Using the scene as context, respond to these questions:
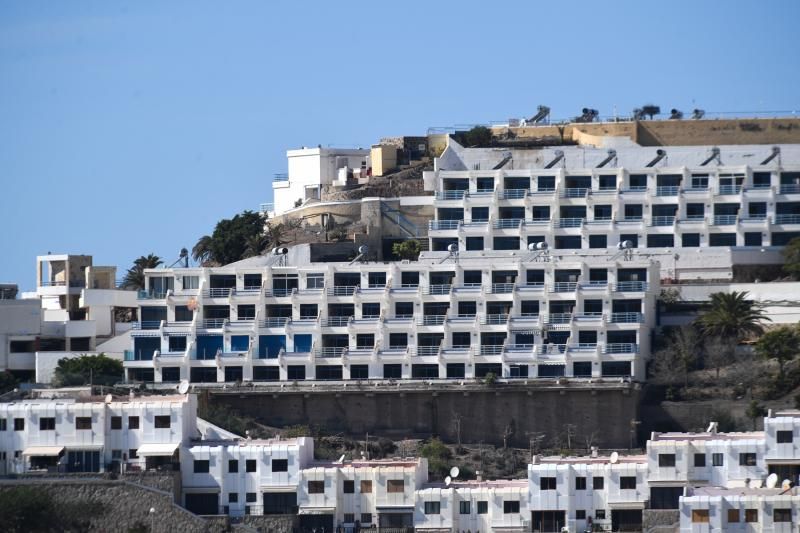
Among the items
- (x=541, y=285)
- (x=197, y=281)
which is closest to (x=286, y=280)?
(x=197, y=281)

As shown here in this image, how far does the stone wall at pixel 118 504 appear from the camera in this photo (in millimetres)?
118000

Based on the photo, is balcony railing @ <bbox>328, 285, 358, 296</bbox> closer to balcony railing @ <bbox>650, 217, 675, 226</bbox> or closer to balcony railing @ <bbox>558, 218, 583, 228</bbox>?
balcony railing @ <bbox>558, 218, 583, 228</bbox>

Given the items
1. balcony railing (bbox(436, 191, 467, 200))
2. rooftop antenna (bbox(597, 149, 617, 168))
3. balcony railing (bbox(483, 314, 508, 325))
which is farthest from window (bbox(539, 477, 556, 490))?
rooftop antenna (bbox(597, 149, 617, 168))

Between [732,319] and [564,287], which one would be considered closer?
[732,319]

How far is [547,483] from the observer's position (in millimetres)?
117875

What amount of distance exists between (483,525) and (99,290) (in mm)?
40090

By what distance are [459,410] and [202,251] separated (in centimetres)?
2828

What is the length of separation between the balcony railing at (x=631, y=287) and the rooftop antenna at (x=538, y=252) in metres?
4.99

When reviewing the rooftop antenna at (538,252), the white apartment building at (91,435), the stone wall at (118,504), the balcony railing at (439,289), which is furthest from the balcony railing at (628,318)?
the stone wall at (118,504)

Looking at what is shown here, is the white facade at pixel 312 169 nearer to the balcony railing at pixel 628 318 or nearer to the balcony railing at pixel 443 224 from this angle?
the balcony railing at pixel 443 224

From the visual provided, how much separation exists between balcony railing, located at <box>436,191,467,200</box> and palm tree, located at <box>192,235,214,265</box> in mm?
13582

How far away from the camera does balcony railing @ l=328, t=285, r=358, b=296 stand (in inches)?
5497

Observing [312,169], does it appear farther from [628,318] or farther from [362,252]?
[628,318]

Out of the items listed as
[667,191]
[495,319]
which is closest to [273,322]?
[495,319]
